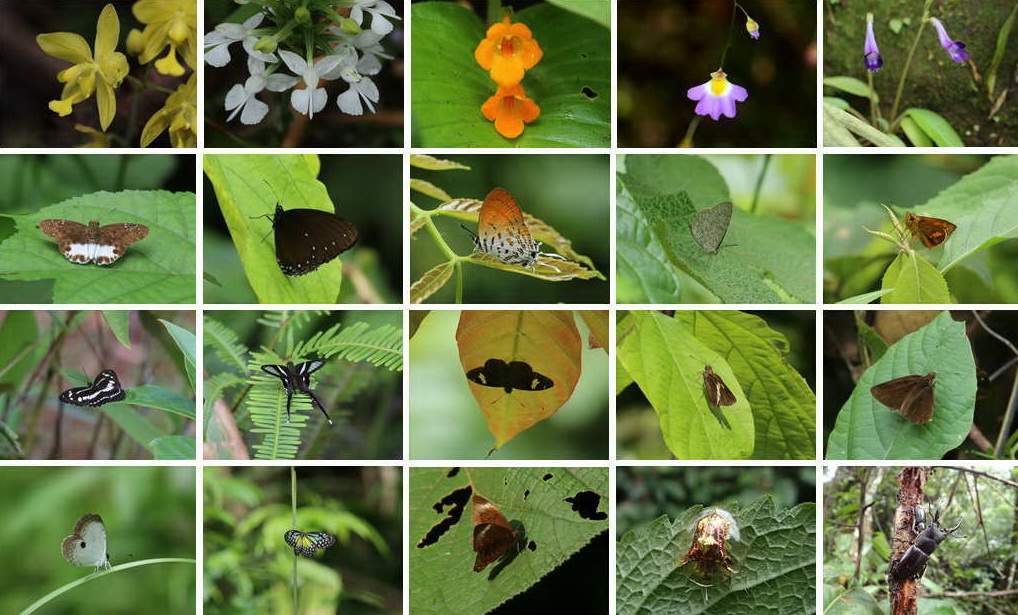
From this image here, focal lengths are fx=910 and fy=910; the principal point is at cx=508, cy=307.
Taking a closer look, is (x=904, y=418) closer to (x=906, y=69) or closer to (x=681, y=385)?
(x=681, y=385)

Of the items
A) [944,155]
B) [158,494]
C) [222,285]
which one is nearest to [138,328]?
[222,285]

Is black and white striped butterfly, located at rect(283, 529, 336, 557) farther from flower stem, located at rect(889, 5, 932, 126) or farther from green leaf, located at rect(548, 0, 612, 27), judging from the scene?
flower stem, located at rect(889, 5, 932, 126)

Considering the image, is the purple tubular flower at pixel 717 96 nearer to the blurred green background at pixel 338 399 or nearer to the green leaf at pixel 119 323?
the blurred green background at pixel 338 399

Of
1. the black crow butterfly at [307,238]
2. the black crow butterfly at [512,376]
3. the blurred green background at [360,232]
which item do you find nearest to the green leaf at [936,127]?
the black crow butterfly at [512,376]

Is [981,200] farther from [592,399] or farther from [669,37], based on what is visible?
[592,399]

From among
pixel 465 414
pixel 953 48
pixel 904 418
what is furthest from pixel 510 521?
pixel 953 48
